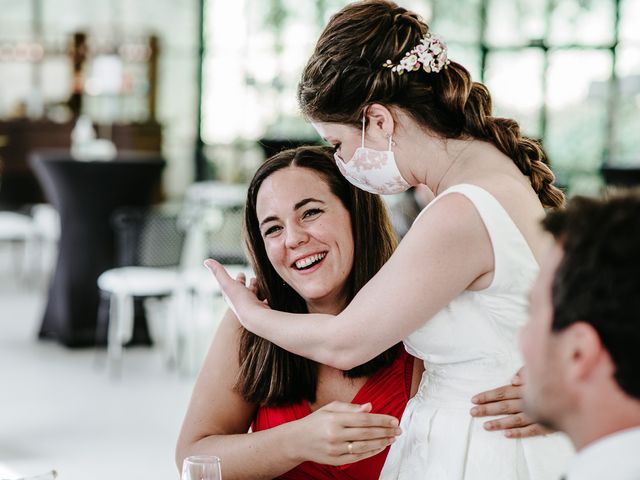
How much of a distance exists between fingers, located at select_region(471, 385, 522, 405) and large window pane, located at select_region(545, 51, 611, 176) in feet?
32.8

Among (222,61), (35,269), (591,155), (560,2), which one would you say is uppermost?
(560,2)

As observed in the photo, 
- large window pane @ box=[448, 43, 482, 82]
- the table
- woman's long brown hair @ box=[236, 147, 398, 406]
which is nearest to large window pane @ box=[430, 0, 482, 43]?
large window pane @ box=[448, 43, 482, 82]

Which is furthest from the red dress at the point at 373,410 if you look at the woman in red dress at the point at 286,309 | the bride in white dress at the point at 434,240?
the bride in white dress at the point at 434,240

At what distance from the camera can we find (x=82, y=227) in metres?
6.16

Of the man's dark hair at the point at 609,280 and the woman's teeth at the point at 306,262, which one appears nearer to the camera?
the man's dark hair at the point at 609,280

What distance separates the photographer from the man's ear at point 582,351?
0.92 meters

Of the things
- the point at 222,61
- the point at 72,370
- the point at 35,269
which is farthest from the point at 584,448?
the point at 222,61

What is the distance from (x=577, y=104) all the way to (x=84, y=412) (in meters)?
8.23

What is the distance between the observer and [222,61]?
40.7 feet

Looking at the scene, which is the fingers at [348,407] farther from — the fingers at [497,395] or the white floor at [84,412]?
the white floor at [84,412]

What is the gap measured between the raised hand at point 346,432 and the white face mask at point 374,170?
0.44 meters

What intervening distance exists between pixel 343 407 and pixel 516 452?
12.9 inches

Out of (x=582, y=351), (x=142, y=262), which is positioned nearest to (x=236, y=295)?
(x=582, y=351)

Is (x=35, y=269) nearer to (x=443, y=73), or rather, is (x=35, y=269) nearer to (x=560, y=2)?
(x=560, y=2)
